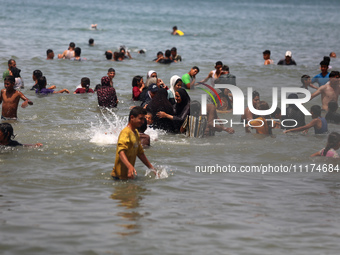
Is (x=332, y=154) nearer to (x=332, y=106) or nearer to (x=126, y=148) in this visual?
(x=332, y=106)

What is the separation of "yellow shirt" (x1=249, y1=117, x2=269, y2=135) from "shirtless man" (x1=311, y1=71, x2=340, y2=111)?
296 cm

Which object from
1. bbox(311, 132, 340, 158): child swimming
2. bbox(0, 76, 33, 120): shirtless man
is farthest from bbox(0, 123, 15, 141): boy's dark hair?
bbox(311, 132, 340, 158): child swimming

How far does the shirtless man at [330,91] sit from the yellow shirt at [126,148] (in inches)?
320

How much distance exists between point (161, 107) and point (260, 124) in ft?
7.72

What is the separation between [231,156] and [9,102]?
5490 millimetres

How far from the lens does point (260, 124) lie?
1239cm

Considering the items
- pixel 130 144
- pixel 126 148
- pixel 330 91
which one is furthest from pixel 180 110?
pixel 330 91

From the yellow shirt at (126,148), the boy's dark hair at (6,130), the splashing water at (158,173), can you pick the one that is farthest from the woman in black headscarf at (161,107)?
the yellow shirt at (126,148)

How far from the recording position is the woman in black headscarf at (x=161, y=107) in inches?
465

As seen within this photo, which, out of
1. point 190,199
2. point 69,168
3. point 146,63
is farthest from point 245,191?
point 146,63

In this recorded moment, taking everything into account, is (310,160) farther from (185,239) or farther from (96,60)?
(96,60)

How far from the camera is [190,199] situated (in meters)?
7.82

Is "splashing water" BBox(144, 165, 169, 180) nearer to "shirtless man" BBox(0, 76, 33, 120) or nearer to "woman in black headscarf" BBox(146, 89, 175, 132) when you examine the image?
"woman in black headscarf" BBox(146, 89, 175, 132)

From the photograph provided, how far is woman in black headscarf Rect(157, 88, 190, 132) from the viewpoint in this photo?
11.6 metres
